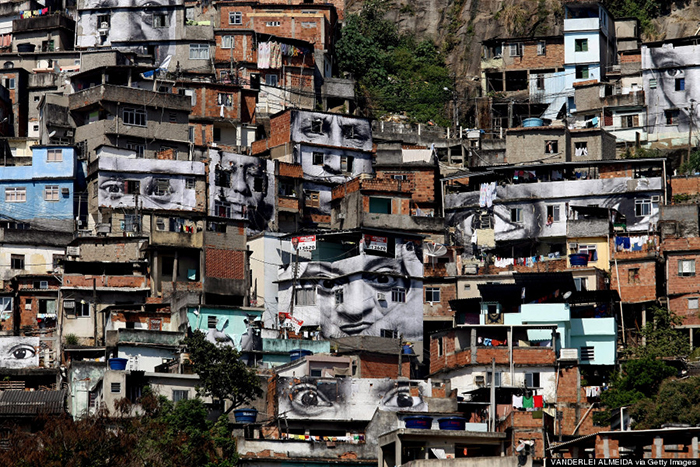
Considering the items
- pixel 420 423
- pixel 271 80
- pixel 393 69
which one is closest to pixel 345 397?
pixel 420 423

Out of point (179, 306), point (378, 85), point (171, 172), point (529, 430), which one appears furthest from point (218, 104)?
point (529, 430)

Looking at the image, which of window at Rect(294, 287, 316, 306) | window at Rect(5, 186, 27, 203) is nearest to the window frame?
window at Rect(5, 186, 27, 203)

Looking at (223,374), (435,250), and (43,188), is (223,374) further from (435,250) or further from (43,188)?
(43,188)

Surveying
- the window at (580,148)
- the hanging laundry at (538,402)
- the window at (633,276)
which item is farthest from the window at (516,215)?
the hanging laundry at (538,402)

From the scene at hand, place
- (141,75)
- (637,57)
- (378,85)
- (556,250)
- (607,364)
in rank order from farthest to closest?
1. (378,85)
2. (637,57)
3. (141,75)
4. (556,250)
5. (607,364)

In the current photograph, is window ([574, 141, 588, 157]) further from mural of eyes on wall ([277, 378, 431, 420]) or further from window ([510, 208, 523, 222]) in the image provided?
mural of eyes on wall ([277, 378, 431, 420])

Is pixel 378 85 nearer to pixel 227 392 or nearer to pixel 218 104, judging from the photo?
pixel 218 104
